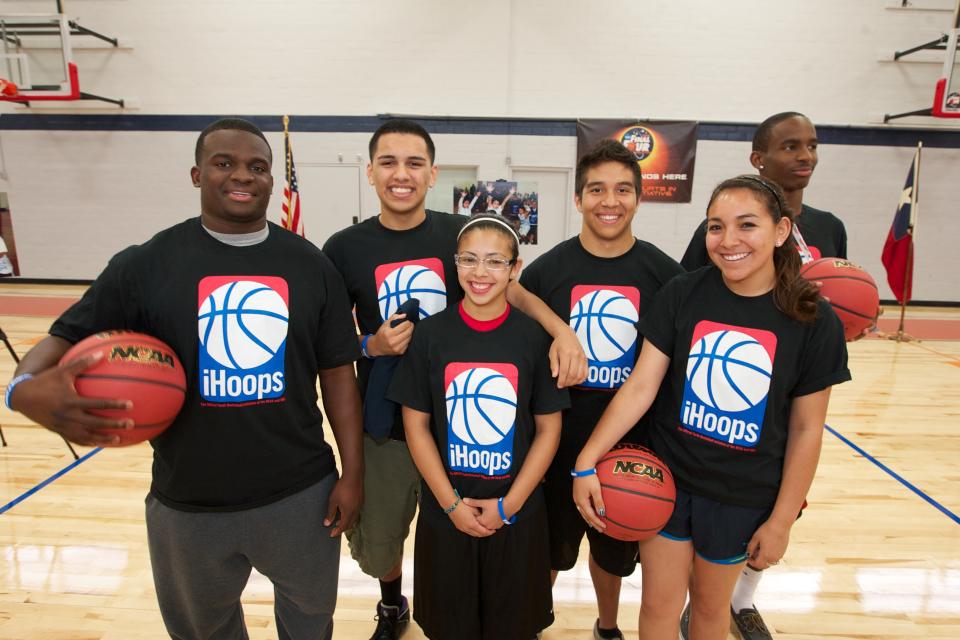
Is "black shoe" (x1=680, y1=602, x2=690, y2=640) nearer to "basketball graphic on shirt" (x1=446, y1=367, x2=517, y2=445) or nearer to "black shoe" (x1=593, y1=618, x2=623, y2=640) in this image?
"black shoe" (x1=593, y1=618, x2=623, y2=640)

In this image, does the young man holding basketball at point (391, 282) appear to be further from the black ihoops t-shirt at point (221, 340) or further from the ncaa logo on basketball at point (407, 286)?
the black ihoops t-shirt at point (221, 340)

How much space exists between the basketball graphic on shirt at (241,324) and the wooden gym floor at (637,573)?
1.38m

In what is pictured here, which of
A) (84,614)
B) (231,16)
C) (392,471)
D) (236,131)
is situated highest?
(231,16)

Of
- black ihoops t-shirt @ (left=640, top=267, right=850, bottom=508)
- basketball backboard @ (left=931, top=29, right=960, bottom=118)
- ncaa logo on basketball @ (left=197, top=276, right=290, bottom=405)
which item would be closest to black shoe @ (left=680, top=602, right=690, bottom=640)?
black ihoops t-shirt @ (left=640, top=267, right=850, bottom=508)

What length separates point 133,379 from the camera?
1.15 meters

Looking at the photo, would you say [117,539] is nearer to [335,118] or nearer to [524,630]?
[524,630]

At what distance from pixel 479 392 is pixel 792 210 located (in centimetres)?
139

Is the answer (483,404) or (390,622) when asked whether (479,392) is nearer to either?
(483,404)

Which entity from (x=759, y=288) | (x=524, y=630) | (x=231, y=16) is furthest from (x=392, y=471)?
(x=231, y=16)

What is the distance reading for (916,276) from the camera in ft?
26.3

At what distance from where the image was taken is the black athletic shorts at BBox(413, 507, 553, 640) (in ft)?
5.14

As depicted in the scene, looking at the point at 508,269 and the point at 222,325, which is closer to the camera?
the point at 222,325

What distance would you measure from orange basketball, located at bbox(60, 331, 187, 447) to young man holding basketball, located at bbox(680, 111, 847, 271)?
1.67 metres

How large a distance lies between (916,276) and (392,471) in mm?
9443
